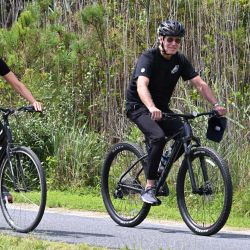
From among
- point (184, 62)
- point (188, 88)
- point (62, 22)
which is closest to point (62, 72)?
point (62, 22)

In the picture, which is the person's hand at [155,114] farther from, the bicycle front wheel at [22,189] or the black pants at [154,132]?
the bicycle front wheel at [22,189]

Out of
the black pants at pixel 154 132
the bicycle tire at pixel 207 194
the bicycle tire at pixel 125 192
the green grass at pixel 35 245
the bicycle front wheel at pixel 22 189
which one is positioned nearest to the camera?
the green grass at pixel 35 245

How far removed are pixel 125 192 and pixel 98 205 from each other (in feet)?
6.71

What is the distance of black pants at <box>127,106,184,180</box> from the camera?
847cm

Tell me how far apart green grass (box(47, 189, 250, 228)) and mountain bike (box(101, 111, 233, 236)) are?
79cm

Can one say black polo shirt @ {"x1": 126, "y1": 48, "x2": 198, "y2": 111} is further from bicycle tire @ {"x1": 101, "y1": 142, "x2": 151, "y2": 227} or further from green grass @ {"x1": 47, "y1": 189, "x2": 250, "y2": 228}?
green grass @ {"x1": 47, "y1": 189, "x2": 250, "y2": 228}

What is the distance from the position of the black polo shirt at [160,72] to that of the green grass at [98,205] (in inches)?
66.9

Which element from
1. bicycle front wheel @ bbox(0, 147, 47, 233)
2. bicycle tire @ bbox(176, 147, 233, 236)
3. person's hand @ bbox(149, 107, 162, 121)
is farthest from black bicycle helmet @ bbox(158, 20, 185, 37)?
bicycle front wheel @ bbox(0, 147, 47, 233)

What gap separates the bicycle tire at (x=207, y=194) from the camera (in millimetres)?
7863

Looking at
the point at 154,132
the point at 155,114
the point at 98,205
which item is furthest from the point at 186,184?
the point at 98,205

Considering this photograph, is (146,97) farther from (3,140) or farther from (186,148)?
(3,140)

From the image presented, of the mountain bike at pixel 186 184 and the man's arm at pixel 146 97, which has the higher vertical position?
the man's arm at pixel 146 97

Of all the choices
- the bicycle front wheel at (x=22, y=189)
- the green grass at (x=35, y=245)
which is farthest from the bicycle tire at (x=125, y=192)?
the green grass at (x=35, y=245)

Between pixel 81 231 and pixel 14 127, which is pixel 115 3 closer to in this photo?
pixel 14 127
